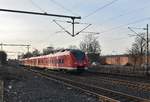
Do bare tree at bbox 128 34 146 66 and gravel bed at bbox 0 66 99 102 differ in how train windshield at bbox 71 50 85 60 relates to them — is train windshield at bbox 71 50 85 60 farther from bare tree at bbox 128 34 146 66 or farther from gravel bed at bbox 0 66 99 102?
bare tree at bbox 128 34 146 66

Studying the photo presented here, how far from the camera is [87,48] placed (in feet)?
360

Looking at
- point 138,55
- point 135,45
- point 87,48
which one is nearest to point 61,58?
point 138,55

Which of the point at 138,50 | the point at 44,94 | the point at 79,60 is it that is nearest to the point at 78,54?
the point at 79,60

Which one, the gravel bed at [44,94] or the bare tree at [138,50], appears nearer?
the gravel bed at [44,94]

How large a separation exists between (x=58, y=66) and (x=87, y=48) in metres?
62.8

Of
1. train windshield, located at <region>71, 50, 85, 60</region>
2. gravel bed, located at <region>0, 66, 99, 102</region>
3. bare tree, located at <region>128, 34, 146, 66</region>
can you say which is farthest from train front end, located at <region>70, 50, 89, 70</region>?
bare tree, located at <region>128, 34, 146, 66</region>

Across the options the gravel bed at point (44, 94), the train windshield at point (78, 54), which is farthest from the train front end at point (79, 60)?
the gravel bed at point (44, 94)

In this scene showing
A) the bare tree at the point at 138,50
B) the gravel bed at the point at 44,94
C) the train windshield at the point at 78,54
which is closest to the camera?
the gravel bed at the point at 44,94

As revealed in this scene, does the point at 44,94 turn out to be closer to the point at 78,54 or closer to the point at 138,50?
the point at 78,54

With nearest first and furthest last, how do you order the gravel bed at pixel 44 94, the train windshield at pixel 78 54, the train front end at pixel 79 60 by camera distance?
the gravel bed at pixel 44 94 < the train front end at pixel 79 60 < the train windshield at pixel 78 54

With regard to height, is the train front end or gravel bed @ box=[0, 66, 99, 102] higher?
the train front end

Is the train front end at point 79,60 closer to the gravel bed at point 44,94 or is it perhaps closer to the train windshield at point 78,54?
the train windshield at point 78,54

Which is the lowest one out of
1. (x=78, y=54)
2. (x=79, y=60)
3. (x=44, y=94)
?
(x=44, y=94)

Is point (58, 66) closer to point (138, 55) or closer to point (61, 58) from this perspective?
point (61, 58)
